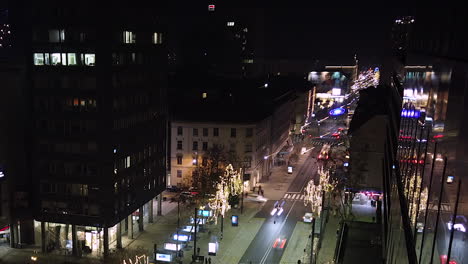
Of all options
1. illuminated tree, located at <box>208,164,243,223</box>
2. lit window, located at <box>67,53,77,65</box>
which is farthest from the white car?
lit window, located at <box>67,53,77,65</box>

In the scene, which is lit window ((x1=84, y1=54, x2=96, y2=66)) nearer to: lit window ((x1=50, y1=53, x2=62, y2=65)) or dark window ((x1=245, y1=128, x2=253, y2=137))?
lit window ((x1=50, y1=53, x2=62, y2=65))

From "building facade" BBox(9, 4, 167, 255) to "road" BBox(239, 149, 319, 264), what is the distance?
14.8 meters

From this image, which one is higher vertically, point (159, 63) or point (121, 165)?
point (159, 63)

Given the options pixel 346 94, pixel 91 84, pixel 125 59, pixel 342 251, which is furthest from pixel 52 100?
pixel 346 94

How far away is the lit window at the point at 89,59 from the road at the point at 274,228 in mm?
24785

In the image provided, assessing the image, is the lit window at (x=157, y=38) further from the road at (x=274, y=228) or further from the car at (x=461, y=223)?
the car at (x=461, y=223)

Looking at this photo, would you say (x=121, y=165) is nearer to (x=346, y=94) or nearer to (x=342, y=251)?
(x=342, y=251)

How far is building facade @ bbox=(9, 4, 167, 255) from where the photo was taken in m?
46.2

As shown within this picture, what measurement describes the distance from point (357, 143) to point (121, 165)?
3405 cm

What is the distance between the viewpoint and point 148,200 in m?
57.0

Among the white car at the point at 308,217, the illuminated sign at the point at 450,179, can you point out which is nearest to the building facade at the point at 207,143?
the white car at the point at 308,217

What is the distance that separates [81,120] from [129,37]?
10600 mm

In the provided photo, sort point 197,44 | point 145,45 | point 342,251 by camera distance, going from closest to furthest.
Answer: point 342,251
point 145,45
point 197,44

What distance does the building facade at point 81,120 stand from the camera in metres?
46.2
